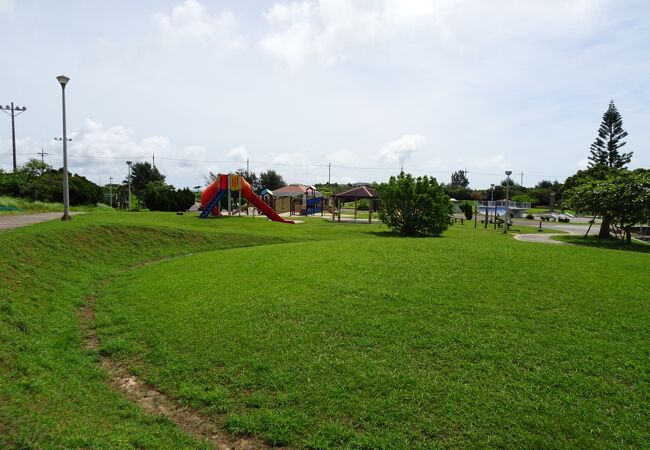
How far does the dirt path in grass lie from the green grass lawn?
14 cm

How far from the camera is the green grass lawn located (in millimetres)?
4059

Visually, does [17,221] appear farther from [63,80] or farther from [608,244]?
[608,244]

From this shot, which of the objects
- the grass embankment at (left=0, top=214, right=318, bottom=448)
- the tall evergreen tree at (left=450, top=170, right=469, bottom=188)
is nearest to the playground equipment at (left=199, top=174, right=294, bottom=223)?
the grass embankment at (left=0, top=214, right=318, bottom=448)

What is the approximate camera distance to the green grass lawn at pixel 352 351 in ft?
13.3

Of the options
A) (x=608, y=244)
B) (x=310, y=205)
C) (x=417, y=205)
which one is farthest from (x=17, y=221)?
(x=608, y=244)

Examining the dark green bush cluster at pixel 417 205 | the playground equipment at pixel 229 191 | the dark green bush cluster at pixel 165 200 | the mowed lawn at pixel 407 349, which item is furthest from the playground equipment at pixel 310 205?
the mowed lawn at pixel 407 349

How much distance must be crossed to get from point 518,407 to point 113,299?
316 inches

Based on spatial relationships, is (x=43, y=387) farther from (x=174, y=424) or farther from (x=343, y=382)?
(x=343, y=382)

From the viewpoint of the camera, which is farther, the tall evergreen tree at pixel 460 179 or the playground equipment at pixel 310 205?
the tall evergreen tree at pixel 460 179

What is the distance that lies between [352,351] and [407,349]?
0.73 meters

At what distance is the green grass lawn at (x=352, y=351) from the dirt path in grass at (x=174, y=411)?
136mm

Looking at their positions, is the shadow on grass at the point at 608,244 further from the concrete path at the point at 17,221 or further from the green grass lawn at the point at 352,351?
the concrete path at the point at 17,221

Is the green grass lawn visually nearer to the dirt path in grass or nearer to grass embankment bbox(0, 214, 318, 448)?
grass embankment bbox(0, 214, 318, 448)

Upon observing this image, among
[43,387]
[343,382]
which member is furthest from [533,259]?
[43,387]
